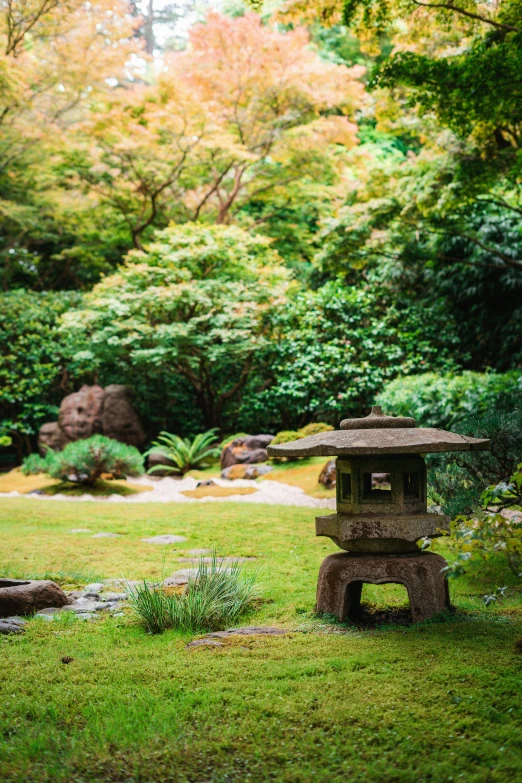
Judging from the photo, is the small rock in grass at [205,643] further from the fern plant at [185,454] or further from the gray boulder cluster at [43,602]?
the fern plant at [185,454]

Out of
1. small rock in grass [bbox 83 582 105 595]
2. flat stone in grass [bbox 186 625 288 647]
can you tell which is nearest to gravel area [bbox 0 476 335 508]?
small rock in grass [bbox 83 582 105 595]

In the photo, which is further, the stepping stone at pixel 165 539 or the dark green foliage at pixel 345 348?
the dark green foliage at pixel 345 348

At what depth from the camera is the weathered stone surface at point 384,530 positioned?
13.6 ft

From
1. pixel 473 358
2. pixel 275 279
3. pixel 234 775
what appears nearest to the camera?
pixel 234 775

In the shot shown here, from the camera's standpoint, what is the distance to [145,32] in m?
30.8

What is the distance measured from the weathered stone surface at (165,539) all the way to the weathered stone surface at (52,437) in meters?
7.65

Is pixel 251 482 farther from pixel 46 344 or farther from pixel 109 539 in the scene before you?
pixel 46 344

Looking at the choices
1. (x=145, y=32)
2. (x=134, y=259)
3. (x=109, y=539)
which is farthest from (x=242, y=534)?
(x=145, y=32)

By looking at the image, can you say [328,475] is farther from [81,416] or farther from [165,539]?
[81,416]

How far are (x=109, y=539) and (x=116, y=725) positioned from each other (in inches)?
177

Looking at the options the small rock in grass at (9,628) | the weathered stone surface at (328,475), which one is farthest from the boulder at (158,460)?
the small rock in grass at (9,628)

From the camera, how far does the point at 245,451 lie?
1268 centimetres

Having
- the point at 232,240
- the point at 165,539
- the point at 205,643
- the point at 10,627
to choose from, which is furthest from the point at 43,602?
the point at 232,240

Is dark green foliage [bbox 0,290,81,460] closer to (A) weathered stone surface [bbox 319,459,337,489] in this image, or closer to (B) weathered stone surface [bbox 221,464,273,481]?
(B) weathered stone surface [bbox 221,464,273,481]
